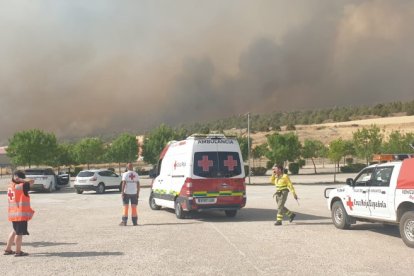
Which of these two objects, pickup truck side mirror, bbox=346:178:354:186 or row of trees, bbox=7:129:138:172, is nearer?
pickup truck side mirror, bbox=346:178:354:186

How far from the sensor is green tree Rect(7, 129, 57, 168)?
68438 mm

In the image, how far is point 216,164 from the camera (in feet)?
52.7

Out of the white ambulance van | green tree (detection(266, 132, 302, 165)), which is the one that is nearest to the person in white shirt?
the white ambulance van

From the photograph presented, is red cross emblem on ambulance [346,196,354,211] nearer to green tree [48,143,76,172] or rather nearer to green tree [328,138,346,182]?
green tree [328,138,346,182]

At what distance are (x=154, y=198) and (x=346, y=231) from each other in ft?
28.4

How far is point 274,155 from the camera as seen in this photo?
63.1 metres

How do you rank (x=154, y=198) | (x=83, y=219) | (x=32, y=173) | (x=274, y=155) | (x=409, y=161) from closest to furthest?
(x=409, y=161) < (x=83, y=219) < (x=154, y=198) < (x=32, y=173) < (x=274, y=155)

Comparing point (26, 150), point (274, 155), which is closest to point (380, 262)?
point (274, 155)

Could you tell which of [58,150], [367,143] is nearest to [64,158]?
[58,150]

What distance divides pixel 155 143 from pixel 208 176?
5828 cm

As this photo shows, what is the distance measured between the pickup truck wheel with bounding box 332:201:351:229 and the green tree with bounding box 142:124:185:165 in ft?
192

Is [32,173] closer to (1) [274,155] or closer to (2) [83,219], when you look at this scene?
(2) [83,219]

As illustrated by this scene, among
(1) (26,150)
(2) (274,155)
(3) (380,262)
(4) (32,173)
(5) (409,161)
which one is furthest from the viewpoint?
(1) (26,150)

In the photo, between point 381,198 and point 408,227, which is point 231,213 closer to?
point 381,198
